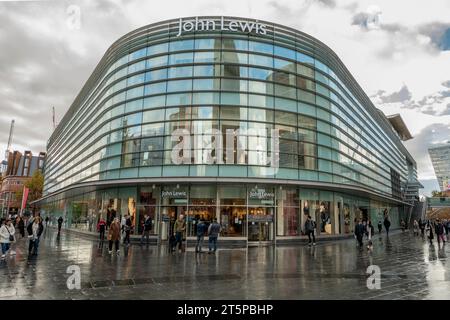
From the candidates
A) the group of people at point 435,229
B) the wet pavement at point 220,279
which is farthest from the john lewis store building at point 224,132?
the wet pavement at point 220,279

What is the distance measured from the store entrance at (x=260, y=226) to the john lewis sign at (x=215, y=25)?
51.8ft

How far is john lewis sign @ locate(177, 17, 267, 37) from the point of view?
27000 mm

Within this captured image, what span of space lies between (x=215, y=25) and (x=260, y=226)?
703 inches

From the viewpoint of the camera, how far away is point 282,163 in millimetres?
25719

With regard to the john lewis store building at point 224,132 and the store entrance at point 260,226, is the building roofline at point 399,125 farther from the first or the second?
the store entrance at point 260,226

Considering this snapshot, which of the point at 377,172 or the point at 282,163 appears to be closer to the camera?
the point at 282,163

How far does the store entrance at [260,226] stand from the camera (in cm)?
2425

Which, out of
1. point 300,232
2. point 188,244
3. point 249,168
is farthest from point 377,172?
point 188,244

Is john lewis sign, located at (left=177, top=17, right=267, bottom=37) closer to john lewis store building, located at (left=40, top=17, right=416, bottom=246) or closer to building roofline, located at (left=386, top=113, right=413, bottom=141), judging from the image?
john lewis store building, located at (left=40, top=17, right=416, bottom=246)

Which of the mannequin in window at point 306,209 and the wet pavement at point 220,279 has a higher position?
the mannequin in window at point 306,209

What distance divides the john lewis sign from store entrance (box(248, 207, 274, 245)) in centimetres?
Result: 1578

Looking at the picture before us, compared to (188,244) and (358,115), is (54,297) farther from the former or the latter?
(358,115)

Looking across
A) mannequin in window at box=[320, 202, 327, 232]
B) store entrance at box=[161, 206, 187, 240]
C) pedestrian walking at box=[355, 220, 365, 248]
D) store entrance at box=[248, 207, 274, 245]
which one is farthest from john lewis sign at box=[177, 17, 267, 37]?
pedestrian walking at box=[355, 220, 365, 248]
